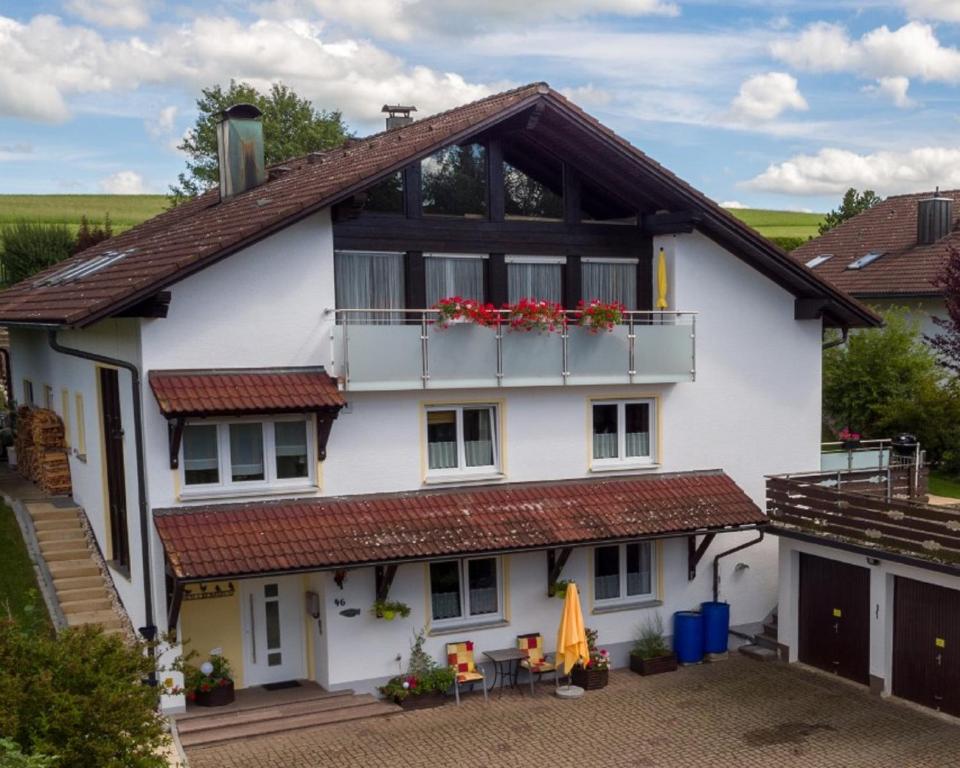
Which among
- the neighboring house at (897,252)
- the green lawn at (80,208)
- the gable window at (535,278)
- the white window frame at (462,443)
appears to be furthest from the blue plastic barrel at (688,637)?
the green lawn at (80,208)

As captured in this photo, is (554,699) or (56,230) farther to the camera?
(56,230)

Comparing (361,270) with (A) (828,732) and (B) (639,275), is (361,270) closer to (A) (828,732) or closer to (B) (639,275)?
(B) (639,275)

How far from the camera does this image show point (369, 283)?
17031mm

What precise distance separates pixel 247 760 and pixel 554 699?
503 centimetres

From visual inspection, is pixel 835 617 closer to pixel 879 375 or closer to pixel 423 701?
pixel 423 701

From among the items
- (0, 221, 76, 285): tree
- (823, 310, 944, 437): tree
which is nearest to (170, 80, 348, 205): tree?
(0, 221, 76, 285): tree

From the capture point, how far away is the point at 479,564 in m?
17.7

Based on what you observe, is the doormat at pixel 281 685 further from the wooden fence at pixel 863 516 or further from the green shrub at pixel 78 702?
the wooden fence at pixel 863 516

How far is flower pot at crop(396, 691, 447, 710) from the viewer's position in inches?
654

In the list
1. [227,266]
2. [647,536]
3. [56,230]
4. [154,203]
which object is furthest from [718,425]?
[154,203]

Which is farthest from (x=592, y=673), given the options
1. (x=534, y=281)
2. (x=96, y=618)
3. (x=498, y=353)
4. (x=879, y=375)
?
(x=879, y=375)

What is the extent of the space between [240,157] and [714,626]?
40.4 ft

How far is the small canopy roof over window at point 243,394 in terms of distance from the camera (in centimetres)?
1492

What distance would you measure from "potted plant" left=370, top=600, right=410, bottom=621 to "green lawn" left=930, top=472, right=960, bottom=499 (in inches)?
571
